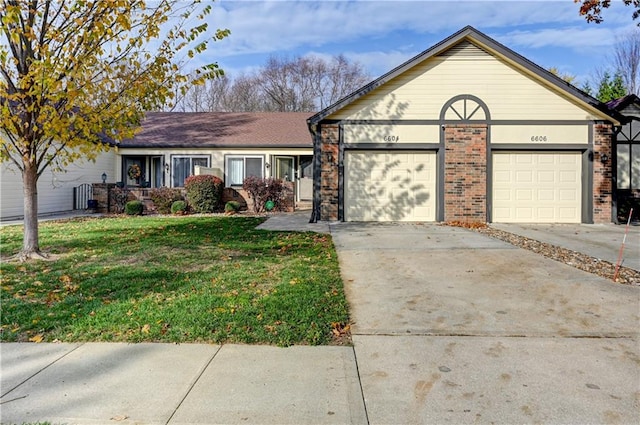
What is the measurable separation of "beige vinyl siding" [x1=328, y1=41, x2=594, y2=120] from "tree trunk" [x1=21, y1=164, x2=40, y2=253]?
7.67m

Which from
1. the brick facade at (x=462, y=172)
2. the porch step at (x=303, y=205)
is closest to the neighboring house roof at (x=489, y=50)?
the brick facade at (x=462, y=172)

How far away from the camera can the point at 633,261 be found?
730 cm

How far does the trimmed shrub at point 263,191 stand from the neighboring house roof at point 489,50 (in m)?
4.73

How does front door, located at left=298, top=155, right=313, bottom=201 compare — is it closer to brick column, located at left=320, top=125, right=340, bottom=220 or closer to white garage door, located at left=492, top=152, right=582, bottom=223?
brick column, located at left=320, top=125, right=340, bottom=220

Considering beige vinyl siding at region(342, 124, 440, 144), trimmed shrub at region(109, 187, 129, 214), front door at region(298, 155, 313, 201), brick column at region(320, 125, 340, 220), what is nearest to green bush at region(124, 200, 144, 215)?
trimmed shrub at region(109, 187, 129, 214)

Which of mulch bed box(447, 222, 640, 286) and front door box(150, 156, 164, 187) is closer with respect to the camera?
mulch bed box(447, 222, 640, 286)

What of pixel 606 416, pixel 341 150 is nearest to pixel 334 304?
pixel 606 416

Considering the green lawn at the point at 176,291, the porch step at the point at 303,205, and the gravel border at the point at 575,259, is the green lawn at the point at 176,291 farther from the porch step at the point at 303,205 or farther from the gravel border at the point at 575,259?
the porch step at the point at 303,205

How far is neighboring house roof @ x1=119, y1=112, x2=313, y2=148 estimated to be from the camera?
18.8m

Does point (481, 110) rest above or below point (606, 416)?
above

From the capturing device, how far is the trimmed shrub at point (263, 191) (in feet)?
54.4

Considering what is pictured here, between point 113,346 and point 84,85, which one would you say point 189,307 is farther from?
point 84,85

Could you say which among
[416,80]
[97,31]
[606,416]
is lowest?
[606,416]

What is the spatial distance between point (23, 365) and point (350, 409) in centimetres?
267
